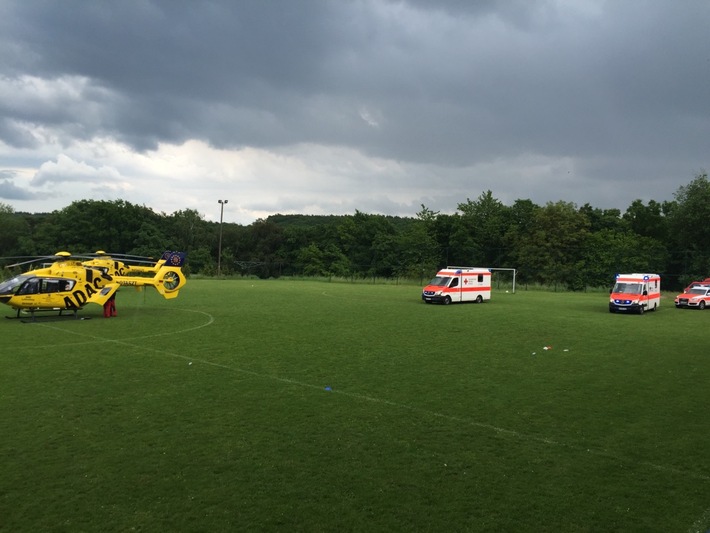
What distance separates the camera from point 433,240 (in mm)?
64750

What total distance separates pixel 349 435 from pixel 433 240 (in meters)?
58.6

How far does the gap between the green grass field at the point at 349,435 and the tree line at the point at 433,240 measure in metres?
41.1

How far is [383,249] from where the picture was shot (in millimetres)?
67688

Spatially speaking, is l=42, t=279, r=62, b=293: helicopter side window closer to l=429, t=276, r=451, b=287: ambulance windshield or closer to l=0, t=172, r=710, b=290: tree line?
l=429, t=276, r=451, b=287: ambulance windshield

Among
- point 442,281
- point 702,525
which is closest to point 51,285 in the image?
point 442,281

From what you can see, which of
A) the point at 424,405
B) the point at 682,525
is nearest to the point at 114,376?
Answer: the point at 424,405

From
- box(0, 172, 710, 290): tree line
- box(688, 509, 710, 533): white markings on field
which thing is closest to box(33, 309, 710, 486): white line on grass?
box(688, 509, 710, 533): white markings on field

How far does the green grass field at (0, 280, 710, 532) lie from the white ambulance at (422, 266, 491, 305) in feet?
42.7

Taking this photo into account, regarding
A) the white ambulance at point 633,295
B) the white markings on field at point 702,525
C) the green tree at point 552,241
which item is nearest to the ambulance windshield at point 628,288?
the white ambulance at point 633,295

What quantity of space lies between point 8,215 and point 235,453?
10414cm

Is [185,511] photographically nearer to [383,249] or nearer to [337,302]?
[337,302]

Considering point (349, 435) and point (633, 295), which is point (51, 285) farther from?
point (633, 295)

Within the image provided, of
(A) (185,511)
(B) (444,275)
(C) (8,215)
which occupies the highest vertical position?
(C) (8,215)

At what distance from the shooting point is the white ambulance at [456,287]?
28312mm
